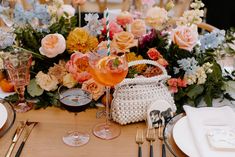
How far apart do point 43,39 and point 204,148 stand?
2.12ft

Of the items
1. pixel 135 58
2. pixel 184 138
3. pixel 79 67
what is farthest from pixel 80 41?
pixel 184 138

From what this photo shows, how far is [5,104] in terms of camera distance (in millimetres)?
1235

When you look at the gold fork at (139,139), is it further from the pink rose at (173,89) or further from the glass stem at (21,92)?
the glass stem at (21,92)

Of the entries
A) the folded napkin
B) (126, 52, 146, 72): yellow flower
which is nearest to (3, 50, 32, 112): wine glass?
(126, 52, 146, 72): yellow flower

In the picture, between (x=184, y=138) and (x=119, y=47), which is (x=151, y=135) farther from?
(x=119, y=47)

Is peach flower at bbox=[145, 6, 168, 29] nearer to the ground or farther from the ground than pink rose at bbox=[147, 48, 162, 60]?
farther from the ground

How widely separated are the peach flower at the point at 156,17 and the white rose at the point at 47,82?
0.39 meters

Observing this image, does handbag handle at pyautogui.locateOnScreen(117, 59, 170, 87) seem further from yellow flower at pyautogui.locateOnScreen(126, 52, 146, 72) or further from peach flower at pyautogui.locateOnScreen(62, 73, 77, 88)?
peach flower at pyautogui.locateOnScreen(62, 73, 77, 88)

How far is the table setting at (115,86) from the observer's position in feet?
3.55

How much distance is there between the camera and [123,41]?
4.11 ft

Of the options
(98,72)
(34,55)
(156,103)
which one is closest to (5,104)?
(34,55)

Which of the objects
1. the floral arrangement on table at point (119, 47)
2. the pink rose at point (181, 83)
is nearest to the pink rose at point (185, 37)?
the floral arrangement on table at point (119, 47)

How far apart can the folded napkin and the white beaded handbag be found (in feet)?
0.30

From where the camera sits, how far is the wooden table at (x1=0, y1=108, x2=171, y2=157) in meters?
1.05
